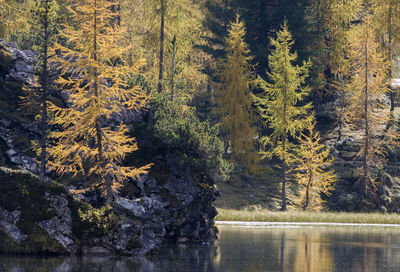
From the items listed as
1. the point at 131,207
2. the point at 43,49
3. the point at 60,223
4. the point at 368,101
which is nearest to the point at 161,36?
the point at 368,101

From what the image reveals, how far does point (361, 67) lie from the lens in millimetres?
49406

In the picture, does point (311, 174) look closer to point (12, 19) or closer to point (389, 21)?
point (389, 21)

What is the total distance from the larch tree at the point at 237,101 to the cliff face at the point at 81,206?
65.0 feet

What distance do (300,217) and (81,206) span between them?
66.0 ft

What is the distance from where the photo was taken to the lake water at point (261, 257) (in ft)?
69.7

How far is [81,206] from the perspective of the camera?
24750mm

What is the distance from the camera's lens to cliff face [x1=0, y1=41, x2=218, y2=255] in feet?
78.1

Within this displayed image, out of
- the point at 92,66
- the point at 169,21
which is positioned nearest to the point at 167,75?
the point at 169,21

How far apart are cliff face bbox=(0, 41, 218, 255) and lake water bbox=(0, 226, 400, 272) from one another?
3.47ft

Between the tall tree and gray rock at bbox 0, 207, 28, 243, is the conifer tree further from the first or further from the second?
gray rock at bbox 0, 207, 28, 243

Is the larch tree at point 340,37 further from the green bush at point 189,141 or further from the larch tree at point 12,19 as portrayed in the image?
the larch tree at point 12,19

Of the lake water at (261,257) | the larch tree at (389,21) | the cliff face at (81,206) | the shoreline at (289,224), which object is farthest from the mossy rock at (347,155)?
the cliff face at (81,206)

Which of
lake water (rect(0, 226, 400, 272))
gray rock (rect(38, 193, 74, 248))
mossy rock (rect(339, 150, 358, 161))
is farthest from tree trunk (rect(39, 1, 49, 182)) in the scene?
mossy rock (rect(339, 150, 358, 161))

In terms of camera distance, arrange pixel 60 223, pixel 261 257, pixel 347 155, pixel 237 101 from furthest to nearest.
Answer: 1. pixel 347 155
2. pixel 237 101
3. pixel 261 257
4. pixel 60 223
